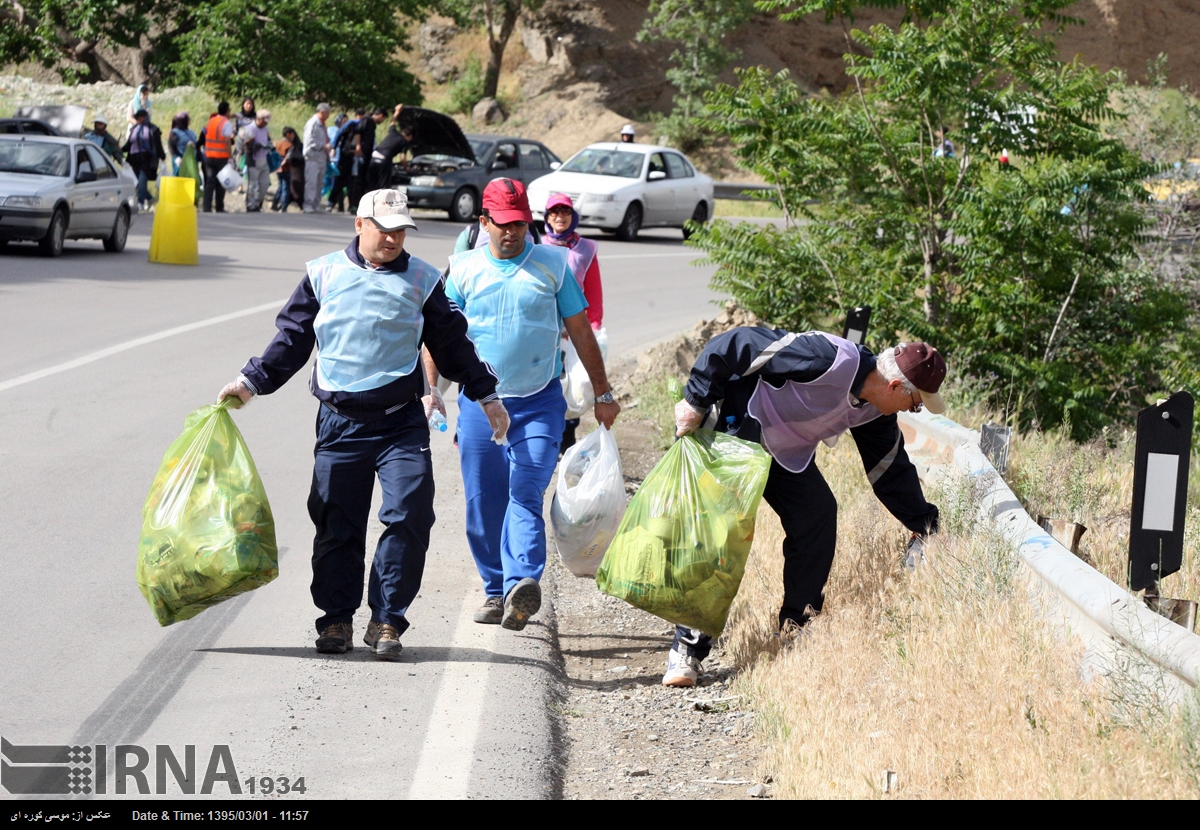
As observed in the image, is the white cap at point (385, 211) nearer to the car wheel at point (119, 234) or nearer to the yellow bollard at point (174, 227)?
the yellow bollard at point (174, 227)

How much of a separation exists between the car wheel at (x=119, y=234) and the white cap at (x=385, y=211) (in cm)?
1408

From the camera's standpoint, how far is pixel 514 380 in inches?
245

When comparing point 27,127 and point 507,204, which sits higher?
point 507,204

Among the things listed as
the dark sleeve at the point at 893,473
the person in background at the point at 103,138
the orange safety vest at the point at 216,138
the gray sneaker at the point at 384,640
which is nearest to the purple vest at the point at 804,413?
the dark sleeve at the point at 893,473

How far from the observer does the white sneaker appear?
5715 millimetres

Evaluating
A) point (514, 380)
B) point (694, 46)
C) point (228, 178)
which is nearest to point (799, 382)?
point (514, 380)

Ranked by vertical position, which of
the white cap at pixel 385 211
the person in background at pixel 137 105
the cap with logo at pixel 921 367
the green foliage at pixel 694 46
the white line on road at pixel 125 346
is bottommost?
the white line on road at pixel 125 346

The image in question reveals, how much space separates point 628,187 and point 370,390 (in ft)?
65.5

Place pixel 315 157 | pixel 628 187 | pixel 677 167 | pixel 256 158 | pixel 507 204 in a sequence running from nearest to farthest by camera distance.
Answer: pixel 507 204
pixel 256 158
pixel 628 187
pixel 315 157
pixel 677 167

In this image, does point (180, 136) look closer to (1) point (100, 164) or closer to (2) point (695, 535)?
(1) point (100, 164)

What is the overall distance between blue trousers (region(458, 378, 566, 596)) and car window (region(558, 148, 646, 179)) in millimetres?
19631

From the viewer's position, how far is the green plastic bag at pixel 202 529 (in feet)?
17.8

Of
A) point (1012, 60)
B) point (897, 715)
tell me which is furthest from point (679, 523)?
point (1012, 60)

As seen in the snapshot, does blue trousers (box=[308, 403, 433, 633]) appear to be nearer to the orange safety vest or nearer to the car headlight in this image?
the car headlight
